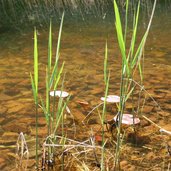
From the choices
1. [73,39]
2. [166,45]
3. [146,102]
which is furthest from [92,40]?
[146,102]

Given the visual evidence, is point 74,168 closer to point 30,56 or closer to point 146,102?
point 146,102

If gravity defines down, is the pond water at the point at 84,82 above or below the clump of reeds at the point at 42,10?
below

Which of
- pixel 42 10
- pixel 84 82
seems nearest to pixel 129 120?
pixel 84 82

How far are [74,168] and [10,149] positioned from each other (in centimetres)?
33

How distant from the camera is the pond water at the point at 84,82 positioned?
151 centimetres

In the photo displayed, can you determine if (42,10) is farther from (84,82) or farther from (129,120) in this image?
(129,120)

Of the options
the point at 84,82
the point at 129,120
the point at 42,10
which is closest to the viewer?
the point at 129,120

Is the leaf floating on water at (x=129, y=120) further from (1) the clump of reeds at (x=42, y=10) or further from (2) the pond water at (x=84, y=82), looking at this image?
(1) the clump of reeds at (x=42, y=10)

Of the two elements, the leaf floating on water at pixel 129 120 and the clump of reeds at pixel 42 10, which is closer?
the leaf floating on water at pixel 129 120

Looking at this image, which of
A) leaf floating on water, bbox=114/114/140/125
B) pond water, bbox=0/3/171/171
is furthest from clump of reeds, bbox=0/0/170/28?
leaf floating on water, bbox=114/114/140/125

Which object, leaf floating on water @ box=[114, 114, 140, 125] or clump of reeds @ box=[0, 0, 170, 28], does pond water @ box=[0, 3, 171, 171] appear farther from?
clump of reeds @ box=[0, 0, 170, 28]

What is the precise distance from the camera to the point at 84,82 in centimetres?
240

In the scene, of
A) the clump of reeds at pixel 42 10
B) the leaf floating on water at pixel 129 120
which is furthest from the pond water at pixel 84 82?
the clump of reeds at pixel 42 10

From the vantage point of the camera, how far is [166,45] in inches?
135
